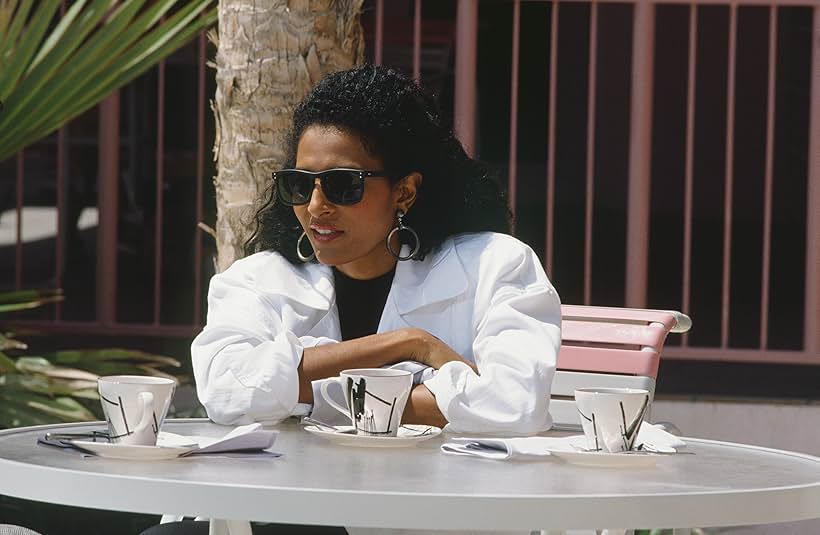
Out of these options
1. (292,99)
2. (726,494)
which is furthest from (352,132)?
(726,494)

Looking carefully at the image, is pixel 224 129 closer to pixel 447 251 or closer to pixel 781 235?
pixel 447 251

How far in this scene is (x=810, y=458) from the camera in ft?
7.28

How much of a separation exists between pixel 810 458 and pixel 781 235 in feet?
35.8

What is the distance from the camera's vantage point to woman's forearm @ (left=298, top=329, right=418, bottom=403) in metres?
2.54

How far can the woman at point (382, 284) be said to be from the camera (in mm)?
2479

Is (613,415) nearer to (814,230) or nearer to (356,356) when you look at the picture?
(356,356)

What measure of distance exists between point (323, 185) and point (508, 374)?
52cm

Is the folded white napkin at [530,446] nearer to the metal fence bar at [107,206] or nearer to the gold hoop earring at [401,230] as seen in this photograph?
the gold hoop earring at [401,230]

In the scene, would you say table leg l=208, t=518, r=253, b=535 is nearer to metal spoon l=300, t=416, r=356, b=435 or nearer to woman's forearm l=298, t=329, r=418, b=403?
metal spoon l=300, t=416, r=356, b=435

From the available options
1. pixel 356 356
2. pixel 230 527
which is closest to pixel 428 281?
pixel 356 356

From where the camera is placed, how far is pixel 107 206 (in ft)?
19.5

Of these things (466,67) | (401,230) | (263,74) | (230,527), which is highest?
(466,67)

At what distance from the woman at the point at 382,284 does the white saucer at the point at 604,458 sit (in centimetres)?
41

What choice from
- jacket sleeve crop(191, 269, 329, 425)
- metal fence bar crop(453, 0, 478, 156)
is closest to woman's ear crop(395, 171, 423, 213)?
jacket sleeve crop(191, 269, 329, 425)
